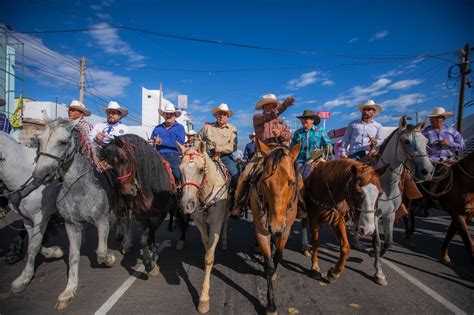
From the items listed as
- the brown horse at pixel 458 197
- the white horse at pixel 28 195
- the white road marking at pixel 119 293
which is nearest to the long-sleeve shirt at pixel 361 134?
the brown horse at pixel 458 197

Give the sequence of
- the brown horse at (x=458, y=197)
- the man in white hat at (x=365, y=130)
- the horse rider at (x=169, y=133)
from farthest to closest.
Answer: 1. the horse rider at (x=169, y=133)
2. the man in white hat at (x=365, y=130)
3. the brown horse at (x=458, y=197)

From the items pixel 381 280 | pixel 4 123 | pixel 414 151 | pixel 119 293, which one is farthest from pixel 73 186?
pixel 414 151

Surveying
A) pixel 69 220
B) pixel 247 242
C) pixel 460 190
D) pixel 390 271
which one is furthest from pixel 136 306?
pixel 460 190

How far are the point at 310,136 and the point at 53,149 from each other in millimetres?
4240

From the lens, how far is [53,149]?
2998 millimetres

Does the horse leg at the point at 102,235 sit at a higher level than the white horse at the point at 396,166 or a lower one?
lower

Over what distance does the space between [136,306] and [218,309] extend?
3.40 ft

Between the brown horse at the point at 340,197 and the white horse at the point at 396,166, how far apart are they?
70 centimetres

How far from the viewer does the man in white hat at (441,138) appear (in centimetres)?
591

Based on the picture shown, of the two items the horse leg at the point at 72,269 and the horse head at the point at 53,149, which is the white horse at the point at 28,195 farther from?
the horse head at the point at 53,149

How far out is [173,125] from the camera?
549cm

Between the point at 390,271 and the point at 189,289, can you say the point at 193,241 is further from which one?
the point at 390,271

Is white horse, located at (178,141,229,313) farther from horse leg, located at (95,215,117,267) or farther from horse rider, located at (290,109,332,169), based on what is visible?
horse rider, located at (290,109,332,169)

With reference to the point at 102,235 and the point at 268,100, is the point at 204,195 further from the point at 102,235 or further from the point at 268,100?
the point at 268,100
